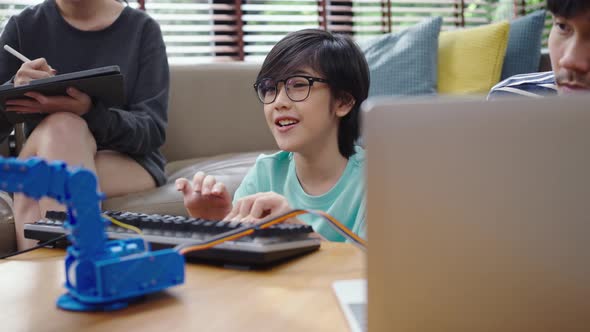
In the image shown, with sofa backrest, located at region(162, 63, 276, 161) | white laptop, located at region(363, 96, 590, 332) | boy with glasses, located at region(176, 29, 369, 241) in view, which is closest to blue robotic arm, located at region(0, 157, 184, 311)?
white laptop, located at region(363, 96, 590, 332)

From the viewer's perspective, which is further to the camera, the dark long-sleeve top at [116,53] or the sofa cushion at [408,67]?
the sofa cushion at [408,67]

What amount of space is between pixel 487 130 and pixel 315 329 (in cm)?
23

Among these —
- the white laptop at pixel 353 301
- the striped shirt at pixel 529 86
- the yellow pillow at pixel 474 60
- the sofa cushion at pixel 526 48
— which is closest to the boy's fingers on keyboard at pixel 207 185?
the white laptop at pixel 353 301

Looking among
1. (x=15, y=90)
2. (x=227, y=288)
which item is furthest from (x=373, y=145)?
(x=15, y=90)

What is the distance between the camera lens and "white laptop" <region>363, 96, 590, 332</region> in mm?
381

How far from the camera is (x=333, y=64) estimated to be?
4.68ft

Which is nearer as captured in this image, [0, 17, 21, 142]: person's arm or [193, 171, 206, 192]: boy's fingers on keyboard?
[193, 171, 206, 192]: boy's fingers on keyboard

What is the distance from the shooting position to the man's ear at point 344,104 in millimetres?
1476

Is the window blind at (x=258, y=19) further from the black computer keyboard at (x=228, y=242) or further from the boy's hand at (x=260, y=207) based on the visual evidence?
the black computer keyboard at (x=228, y=242)

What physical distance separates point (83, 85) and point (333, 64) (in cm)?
61

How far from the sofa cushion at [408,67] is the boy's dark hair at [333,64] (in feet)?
2.75

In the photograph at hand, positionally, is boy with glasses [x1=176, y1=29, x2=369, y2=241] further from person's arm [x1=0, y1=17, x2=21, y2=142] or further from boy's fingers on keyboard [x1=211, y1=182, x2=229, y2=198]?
person's arm [x1=0, y1=17, x2=21, y2=142]

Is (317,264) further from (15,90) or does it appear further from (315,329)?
(15,90)

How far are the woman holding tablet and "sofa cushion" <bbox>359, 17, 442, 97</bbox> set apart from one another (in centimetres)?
84
